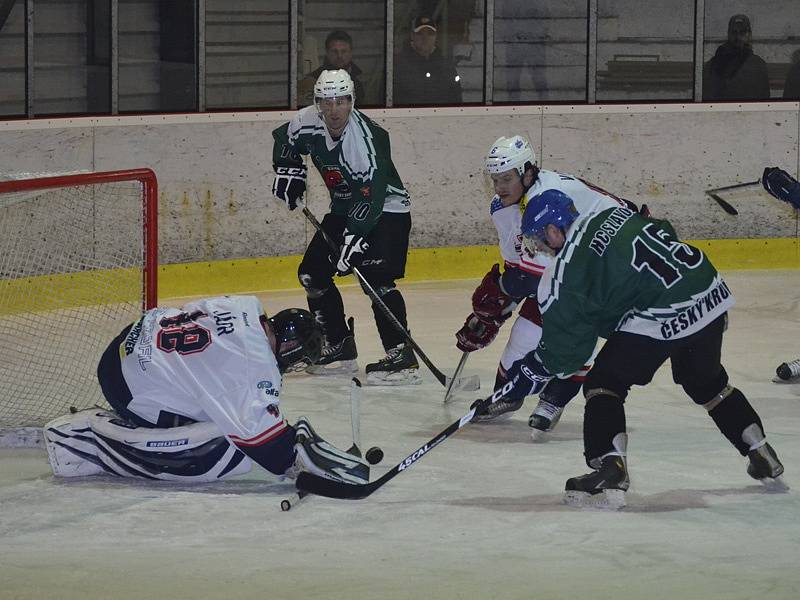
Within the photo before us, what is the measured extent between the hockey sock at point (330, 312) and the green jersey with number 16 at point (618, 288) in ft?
7.55

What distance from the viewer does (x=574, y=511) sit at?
4297mm

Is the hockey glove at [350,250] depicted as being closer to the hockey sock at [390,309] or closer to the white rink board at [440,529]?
the hockey sock at [390,309]

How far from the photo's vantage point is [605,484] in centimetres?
421

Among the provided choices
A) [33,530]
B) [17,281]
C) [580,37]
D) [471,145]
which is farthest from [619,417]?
[580,37]

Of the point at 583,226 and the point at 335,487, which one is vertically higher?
the point at 583,226

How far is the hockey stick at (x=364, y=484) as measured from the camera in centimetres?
429

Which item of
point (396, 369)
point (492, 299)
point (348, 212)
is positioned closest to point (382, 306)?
point (396, 369)

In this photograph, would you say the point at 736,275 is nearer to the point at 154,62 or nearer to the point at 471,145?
the point at 471,145

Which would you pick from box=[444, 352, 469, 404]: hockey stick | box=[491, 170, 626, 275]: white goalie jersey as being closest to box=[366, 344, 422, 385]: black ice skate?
box=[444, 352, 469, 404]: hockey stick

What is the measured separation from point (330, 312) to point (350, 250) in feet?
1.41

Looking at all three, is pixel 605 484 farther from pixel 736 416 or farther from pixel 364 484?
pixel 364 484

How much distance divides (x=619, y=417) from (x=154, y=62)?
4.60 metres

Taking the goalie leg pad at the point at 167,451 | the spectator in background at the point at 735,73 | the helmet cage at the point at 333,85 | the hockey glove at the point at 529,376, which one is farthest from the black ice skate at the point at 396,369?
the spectator in background at the point at 735,73

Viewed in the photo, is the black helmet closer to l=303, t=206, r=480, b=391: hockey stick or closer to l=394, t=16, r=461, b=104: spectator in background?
l=303, t=206, r=480, b=391: hockey stick
